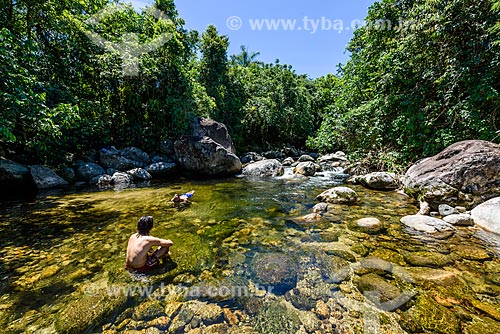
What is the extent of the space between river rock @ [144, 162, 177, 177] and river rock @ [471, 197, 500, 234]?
1300cm

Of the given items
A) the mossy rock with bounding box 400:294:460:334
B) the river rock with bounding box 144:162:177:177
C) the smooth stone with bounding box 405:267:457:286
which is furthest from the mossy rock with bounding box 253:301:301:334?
the river rock with bounding box 144:162:177:177

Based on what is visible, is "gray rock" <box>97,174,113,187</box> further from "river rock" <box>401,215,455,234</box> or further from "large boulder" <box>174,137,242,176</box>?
"river rock" <box>401,215,455,234</box>

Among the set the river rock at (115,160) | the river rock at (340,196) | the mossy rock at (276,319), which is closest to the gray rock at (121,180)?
the river rock at (115,160)

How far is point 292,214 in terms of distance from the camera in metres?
5.86

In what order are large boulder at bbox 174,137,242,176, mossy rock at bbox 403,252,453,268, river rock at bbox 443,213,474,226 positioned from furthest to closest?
large boulder at bbox 174,137,242,176 → river rock at bbox 443,213,474,226 → mossy rock at bbox 403,252,453,268

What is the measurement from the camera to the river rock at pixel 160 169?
1265 cm

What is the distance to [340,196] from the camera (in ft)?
21.7

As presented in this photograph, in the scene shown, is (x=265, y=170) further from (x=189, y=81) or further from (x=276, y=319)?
(x=276, y=319)

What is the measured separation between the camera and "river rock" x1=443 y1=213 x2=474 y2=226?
4.46 metres

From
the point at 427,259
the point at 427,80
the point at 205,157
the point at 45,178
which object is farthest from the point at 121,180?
the point at 427,80

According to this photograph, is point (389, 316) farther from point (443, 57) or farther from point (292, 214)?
point (443, 57)

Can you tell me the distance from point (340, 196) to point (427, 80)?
606 centimetres

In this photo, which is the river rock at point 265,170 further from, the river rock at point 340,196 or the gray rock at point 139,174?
the river rock at point 340,196

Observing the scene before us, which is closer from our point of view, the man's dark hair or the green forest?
the man's dark hair
